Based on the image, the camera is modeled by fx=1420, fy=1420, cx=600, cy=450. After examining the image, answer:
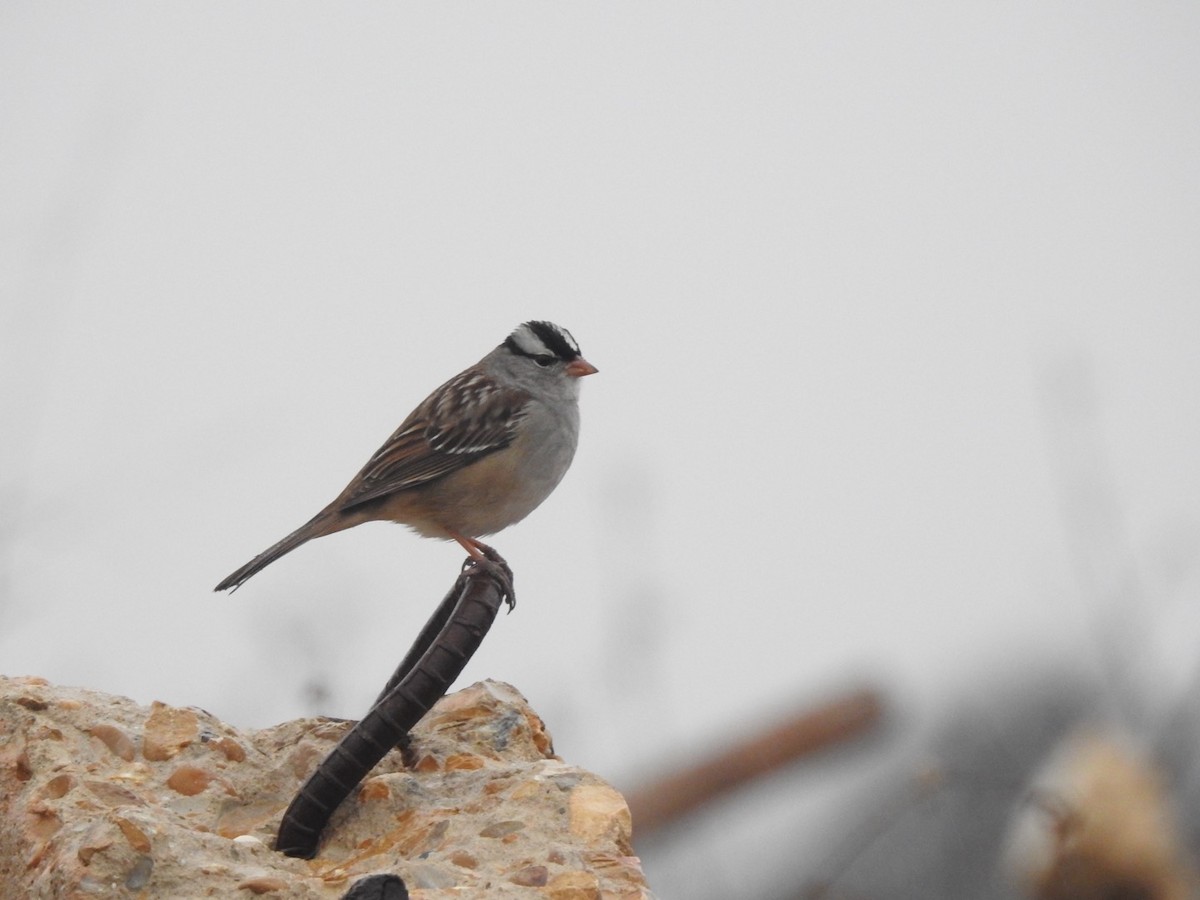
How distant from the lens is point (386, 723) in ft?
6.81

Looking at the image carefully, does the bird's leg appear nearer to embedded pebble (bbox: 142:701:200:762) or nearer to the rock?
the rock

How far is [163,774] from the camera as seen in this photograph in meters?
2.38

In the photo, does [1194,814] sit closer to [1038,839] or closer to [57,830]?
[1038,839]

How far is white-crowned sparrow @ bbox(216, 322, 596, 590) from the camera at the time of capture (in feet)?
15.9

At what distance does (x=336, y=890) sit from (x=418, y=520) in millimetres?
2988

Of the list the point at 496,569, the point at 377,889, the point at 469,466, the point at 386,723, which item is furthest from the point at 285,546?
the point at 377,889

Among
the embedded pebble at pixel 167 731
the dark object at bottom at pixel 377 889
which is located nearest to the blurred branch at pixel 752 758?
the embedded pebble at pixel 167 731

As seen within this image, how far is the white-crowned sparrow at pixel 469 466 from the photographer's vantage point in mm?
4840

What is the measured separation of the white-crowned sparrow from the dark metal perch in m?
2.34

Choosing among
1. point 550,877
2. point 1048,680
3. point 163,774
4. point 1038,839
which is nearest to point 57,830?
point 163,774

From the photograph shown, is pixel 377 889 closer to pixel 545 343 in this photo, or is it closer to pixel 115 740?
pixel 115 740

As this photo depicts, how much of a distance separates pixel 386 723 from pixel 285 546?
8.13 ft

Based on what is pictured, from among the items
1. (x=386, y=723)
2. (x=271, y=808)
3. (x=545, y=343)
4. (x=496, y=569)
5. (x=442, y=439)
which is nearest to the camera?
(x=386, y=723)

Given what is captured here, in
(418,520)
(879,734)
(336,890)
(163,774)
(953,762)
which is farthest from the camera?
(418,520)
